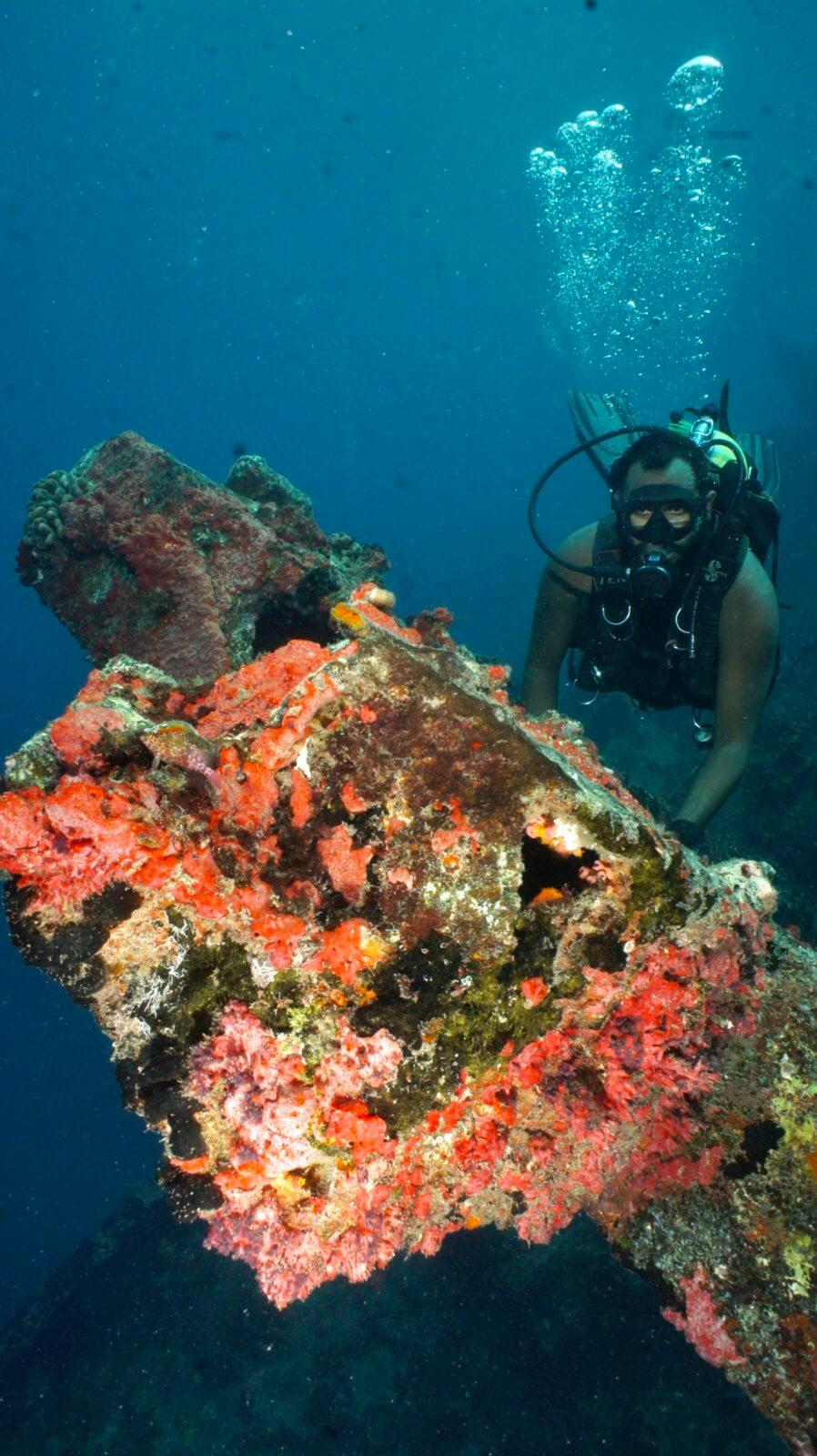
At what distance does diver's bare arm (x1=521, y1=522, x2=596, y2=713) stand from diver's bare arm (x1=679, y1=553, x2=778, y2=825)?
1.26m

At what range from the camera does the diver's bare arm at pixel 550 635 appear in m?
5.55

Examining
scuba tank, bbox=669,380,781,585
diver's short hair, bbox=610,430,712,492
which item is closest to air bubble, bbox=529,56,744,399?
scuba tank, bbox=669,380,781,585

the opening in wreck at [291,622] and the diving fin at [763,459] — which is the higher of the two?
the diving fin at [763,459]

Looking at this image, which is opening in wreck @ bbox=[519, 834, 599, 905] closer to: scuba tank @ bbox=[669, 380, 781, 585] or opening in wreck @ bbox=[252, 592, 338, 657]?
opening in wreck @ bbox=[252, 592, 338, 657]

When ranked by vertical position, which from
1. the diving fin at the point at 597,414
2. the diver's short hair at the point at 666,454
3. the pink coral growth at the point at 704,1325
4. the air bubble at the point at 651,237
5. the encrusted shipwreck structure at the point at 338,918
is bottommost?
the pink coral growth at the point at 704,1325

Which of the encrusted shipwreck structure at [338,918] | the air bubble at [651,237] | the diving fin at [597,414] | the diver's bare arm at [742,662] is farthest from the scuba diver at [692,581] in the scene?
the air bubble at [651,237]

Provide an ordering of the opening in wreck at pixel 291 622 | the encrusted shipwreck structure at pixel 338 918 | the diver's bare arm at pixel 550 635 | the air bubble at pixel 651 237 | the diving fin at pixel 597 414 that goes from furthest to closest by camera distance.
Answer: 1. the air bubble at pixel 651 237
2. the diving fin at pixel 597 414
3. the diver's bare arm at pixel 550 635
4. the opening in wreck at pixel 291 622
5. the encrusted shipwreck structure at pixel 338 918

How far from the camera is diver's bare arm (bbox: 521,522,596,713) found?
18.2 feet

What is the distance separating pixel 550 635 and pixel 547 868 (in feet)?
12.9

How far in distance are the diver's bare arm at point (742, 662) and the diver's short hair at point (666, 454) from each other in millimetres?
689

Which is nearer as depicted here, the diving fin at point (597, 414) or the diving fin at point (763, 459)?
the diving fin at point (763, 459)

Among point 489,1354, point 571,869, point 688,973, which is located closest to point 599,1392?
point 489,1354

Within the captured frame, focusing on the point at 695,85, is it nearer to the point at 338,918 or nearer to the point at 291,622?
the point at 291,622

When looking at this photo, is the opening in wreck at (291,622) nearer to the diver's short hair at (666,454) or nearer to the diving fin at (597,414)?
the diver's short hair at (666,454)
